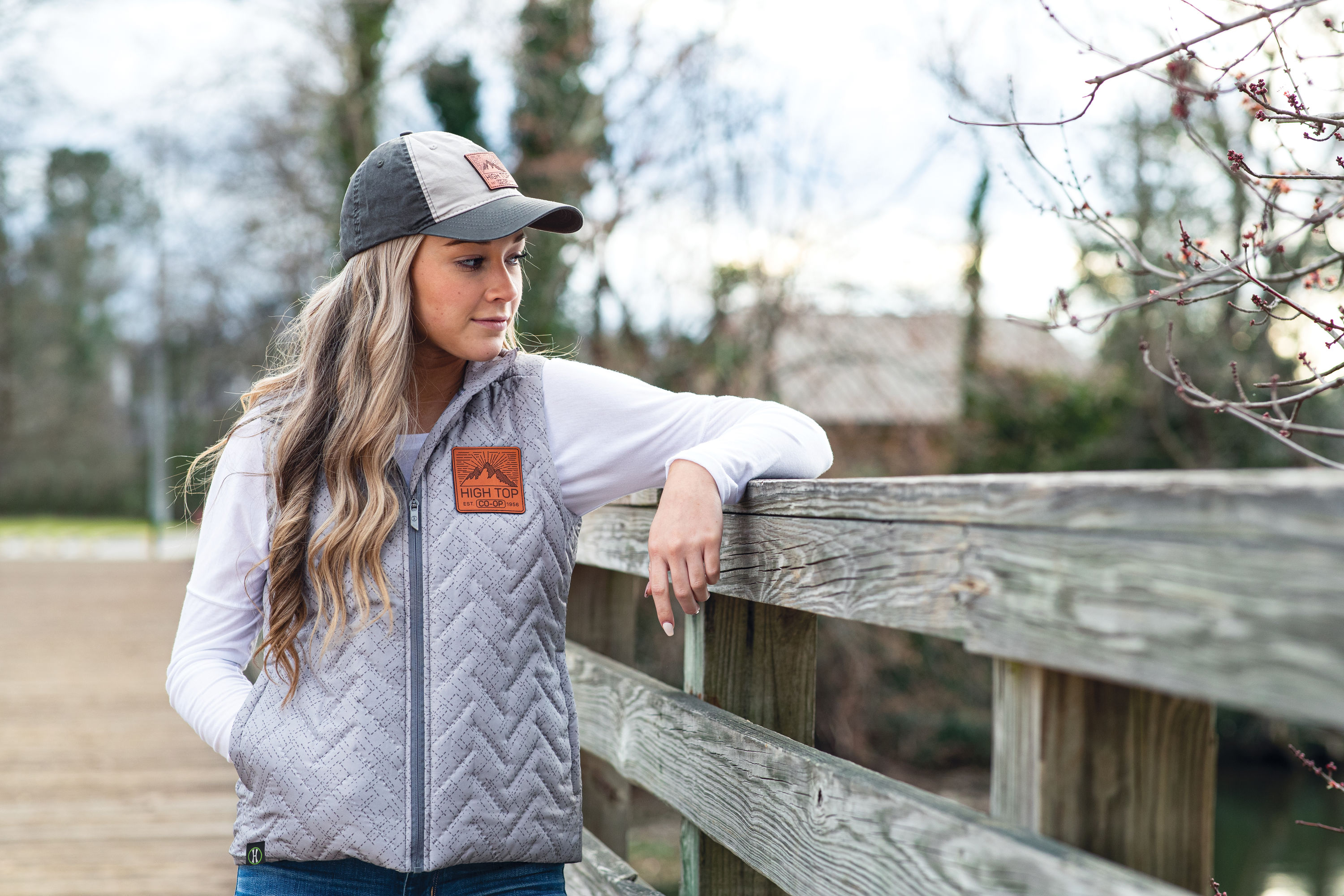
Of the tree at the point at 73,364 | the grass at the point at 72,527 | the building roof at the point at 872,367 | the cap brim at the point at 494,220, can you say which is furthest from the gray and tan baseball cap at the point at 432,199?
the tree at the point at 73,364

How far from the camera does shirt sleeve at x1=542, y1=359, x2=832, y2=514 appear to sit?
69.4 inches

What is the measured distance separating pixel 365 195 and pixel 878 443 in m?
12.8

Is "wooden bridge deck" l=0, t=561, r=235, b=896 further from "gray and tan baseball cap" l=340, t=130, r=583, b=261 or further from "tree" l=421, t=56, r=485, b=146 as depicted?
"tree" l=421, t=56, r=485, b=146

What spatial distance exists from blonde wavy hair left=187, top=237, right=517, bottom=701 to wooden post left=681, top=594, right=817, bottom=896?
496 mm

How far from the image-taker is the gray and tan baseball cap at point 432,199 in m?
1.79

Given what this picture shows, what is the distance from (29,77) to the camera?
64.2ft

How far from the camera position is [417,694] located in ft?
5.30

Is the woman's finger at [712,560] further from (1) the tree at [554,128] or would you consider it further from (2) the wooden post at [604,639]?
(1) the tree at [554,128]

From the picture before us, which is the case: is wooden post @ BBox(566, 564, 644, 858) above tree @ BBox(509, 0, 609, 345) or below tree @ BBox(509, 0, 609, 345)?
below

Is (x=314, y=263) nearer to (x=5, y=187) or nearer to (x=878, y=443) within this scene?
(x=878, y=443)

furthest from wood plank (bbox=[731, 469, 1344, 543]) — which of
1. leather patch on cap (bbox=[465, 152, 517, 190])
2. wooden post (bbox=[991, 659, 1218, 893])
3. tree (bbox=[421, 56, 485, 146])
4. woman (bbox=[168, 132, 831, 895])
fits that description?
tree (bbox=[421, 56, 485, 146])

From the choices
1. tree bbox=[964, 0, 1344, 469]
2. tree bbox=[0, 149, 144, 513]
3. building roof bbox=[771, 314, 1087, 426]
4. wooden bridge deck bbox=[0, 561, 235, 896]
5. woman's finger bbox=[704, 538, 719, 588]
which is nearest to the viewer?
woman's finger bbox=[704, 538, 719, 588]

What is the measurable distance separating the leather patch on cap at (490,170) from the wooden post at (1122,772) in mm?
1245

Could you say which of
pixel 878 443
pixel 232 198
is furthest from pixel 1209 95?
pixel 232 198
